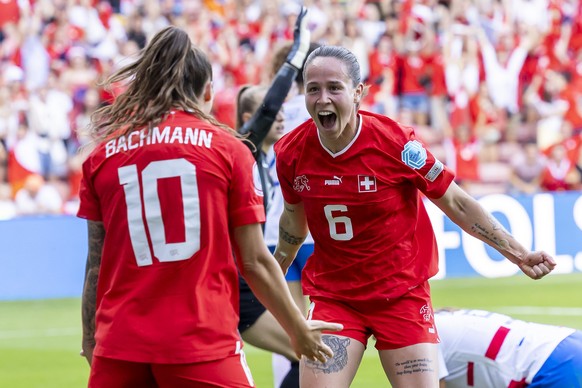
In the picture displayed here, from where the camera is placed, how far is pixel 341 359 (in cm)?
525

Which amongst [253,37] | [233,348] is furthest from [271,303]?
[253,37]

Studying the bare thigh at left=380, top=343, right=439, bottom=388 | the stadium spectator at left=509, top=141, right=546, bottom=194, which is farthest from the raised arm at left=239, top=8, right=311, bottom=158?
the stadium spectator at left=509, top=141, right=546, bottom=194

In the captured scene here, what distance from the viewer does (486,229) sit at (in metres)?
5.50

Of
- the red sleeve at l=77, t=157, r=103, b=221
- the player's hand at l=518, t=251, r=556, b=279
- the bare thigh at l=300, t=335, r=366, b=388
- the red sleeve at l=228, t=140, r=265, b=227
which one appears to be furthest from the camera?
the player's hand at l=518, t=251, r=556, b=279

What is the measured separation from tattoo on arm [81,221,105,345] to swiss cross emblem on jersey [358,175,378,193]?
155 cm

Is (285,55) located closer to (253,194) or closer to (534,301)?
(253,194)

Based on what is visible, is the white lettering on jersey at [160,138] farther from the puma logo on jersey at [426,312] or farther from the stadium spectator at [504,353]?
the stadium spectator at [504,353]

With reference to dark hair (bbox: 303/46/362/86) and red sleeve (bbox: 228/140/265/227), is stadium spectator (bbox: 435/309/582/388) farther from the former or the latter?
red sleeve (bbox: 228/140/265/227)

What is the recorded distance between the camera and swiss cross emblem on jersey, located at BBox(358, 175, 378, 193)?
533 cm

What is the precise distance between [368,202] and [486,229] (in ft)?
2.17

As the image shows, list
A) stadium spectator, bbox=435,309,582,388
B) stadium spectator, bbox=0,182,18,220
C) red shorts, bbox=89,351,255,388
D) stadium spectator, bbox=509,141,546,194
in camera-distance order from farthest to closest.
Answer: stadium spectator, bbox=509,141,546,194 < stadium spectator, bbox=0,182,18,220 < stadium spectator, bbox=435,309,582,388 < red shorts, bbox=89,351,255,388

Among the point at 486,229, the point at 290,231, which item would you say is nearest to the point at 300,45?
the point at 290,231

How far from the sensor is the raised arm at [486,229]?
5.46 m

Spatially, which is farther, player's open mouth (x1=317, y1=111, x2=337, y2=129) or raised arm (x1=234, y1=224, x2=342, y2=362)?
player's open mouth (x1=317, y1=111, x2=337, y2=129)
